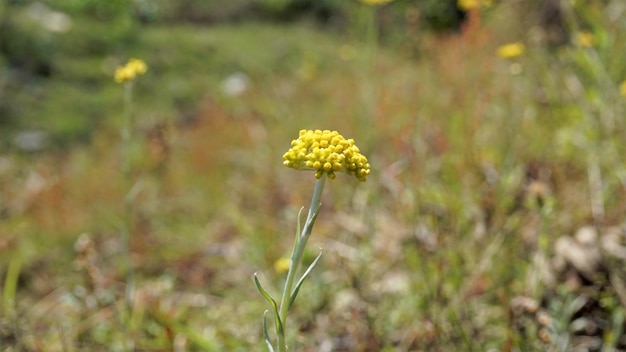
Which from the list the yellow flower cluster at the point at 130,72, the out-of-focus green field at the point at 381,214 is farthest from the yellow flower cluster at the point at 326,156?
the yellow flower cluster at the point at 130,72

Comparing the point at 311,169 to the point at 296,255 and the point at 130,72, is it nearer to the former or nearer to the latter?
the point at 296,255

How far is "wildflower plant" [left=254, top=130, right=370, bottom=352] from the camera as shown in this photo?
848mm

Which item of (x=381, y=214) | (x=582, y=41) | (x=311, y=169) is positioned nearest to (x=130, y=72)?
(x=311, y=169)

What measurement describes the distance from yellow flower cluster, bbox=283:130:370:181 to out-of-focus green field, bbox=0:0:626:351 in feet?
2.09

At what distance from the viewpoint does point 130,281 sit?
1.54 m

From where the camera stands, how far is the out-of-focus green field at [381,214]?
5.28ft

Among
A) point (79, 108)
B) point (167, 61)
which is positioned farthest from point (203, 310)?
point (167, 61)

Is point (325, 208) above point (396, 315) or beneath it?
beneath

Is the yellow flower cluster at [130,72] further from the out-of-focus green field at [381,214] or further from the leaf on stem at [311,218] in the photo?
the leaf on stem at [311,218]

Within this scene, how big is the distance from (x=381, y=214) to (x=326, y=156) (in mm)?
1674

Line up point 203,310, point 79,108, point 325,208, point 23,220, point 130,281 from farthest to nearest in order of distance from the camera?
point 79,108
point 23,220
point 325,208
point 203,310
point 130,281

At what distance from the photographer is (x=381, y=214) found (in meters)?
2.51

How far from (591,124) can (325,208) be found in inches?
52.6

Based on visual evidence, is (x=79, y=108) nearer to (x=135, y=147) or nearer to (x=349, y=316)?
(x=135, y=147)
